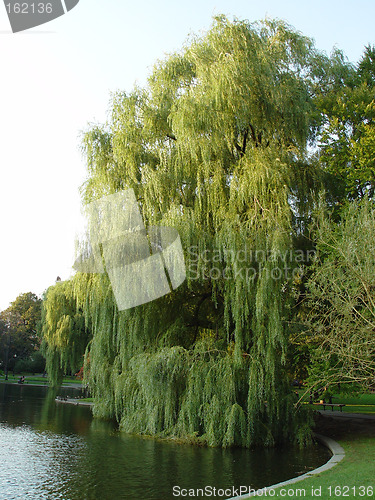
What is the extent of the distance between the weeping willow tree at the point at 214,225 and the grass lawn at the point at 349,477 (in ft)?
5.52

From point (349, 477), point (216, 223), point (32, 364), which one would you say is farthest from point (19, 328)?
point (349, 477)

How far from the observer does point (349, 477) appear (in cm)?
855

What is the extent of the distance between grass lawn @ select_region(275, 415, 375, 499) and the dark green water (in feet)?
2.96

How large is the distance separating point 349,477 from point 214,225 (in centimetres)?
794

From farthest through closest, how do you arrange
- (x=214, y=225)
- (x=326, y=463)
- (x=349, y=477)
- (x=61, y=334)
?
1. (x=61, y=334)
2. (x=214, y=225)
3. (x=326, y=463)
4. (x=349, y=477)

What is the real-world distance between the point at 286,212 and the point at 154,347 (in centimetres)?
554

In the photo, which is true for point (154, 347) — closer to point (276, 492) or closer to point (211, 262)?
point (211, 262)

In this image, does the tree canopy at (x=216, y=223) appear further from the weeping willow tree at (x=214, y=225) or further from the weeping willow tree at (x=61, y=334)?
the weeping willow tree at (x=61, y=334)

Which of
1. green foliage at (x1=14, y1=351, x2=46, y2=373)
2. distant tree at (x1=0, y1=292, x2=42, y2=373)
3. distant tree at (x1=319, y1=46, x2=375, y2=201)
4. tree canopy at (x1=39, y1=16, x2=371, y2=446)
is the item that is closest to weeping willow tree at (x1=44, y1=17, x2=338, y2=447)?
tree canopy at (x1=39, y1=16, x2=371, y2=446)

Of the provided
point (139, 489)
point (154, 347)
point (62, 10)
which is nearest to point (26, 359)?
point (154, 347)

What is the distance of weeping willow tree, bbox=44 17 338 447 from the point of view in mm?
13078

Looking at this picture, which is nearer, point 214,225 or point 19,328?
point 214,225

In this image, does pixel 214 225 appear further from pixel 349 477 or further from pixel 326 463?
pixel 349 477

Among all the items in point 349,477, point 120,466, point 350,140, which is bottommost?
point 120,466
